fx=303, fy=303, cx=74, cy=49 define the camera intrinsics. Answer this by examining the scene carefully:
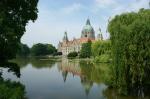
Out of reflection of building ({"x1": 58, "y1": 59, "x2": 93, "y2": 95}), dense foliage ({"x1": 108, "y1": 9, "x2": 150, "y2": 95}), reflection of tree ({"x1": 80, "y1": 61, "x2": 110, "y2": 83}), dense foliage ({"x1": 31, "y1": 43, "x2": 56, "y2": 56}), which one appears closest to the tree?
dense foliage ({"x1": 108, "y1": 9, "x2": 150, "y2": 95})

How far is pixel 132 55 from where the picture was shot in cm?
2227

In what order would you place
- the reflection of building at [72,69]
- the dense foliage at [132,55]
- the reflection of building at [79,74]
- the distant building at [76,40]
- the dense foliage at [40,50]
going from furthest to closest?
1. the dense foliage at [40,50]
2. the distant building at [76,40]
3. the reflection of building at [72,69]
4. the reflection of building at [79,74]
5. the dense foliage at [132,55]

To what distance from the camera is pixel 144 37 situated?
2197 centimetres

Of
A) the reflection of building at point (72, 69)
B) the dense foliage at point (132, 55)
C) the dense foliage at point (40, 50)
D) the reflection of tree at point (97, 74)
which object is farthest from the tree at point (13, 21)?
the dense foliage at point (40, 50)

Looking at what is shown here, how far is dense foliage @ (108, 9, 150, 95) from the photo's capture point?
2203cm

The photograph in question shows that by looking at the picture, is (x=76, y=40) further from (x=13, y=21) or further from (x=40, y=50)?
(x=13, y=21)

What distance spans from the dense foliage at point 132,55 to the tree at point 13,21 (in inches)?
264

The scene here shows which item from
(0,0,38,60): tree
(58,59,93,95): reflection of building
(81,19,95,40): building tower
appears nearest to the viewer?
(0,0,38,60): tree

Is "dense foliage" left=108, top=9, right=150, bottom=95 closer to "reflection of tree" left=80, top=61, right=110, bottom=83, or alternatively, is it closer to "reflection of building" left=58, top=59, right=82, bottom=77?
"reflection of tree" left=80, top=61, right=110, bottom=83

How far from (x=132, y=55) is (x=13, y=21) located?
8.91 m

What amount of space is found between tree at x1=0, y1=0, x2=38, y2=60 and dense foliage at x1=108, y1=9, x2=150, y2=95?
670 cm

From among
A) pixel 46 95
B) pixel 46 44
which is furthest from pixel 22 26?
pixel 46 44

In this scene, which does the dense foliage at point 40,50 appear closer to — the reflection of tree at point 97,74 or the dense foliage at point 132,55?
the reflection of tree at point 97,74

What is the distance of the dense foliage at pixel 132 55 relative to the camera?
72.3ft
